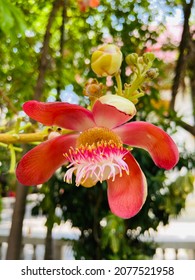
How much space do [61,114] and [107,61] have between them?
4 cm

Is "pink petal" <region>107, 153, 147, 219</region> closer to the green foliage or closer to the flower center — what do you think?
the flower center

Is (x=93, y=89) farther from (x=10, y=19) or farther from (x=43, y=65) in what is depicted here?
(x=43, y=65)

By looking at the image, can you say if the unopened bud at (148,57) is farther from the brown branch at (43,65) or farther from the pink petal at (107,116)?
the brown branch at (43,65)

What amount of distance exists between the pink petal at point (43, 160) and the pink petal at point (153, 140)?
0.03 m

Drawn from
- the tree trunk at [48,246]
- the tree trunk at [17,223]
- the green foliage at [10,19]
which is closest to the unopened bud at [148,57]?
the green foliage at [10,19]

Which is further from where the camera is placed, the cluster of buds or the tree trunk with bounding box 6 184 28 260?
the tree trunk with bounding box 6 184 28 260

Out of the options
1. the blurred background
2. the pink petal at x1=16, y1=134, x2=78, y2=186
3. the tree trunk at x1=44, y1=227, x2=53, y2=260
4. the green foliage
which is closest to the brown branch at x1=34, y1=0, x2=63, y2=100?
the blurred background

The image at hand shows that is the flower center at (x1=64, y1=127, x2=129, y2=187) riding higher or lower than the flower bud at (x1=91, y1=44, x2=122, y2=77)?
lower

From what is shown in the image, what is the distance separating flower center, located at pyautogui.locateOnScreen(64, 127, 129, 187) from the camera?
204 millimetres

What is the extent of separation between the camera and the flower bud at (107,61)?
8.2 inches

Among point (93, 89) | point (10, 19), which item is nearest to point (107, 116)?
point (93, 89)

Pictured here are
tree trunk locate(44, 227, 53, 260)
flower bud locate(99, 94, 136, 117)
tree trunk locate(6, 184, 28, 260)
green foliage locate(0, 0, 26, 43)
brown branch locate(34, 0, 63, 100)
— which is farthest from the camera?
tree trunk locate(44, 227, 53, 260)

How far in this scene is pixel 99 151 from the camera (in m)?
0.21

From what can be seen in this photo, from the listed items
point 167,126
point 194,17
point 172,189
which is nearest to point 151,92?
point 167,126
